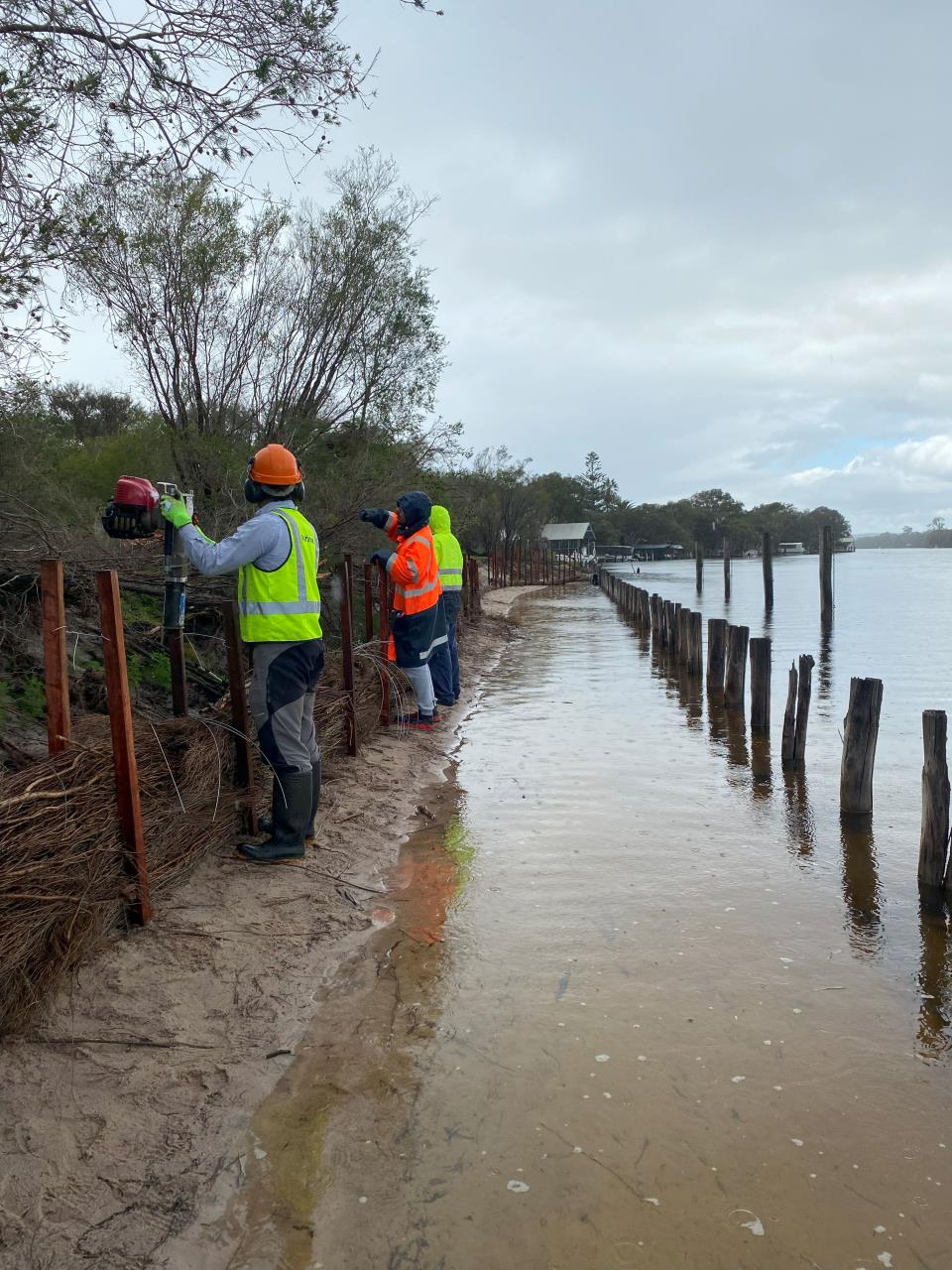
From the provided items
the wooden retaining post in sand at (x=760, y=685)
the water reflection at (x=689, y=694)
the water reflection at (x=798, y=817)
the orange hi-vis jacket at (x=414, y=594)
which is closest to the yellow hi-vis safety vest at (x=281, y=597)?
the orange hi-vis jacket at (x=414, y=594)

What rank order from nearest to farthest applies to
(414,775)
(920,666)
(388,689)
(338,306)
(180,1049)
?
(180,1049) → (414,775) → (388,689) → (338,306) → (920,666)

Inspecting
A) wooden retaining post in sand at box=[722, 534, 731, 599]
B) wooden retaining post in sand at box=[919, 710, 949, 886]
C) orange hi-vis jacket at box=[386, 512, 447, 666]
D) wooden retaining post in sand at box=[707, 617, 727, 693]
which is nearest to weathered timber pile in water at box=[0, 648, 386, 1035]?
orange hi-vis jacket at box=[386, 512, 447, 666]

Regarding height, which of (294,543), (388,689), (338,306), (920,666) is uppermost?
(338,306)

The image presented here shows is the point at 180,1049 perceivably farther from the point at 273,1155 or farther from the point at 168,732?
the point at 168,732

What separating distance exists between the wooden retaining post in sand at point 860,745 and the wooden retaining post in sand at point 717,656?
18.7 ft

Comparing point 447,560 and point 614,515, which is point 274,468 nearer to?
point 447,560

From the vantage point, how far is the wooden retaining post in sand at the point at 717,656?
13.1m

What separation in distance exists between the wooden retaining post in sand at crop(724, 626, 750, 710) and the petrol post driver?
28.3 ft

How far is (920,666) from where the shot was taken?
1872 cm

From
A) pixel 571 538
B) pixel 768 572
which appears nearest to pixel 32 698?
pixel 768 572

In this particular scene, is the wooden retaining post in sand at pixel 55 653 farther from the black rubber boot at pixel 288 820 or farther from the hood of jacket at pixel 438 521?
the hood of jacket at pixel 438 521

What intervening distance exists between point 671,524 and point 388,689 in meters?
130

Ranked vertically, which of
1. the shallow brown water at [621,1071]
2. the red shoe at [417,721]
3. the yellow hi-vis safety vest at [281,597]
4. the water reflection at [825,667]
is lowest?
the water reflection at [825,667]

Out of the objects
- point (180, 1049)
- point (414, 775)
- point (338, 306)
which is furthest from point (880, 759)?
point (338, 306)
